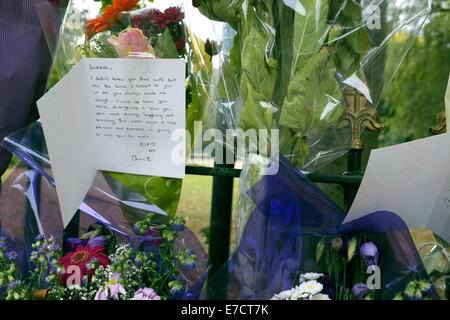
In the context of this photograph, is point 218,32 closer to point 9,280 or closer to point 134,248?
point 134,248

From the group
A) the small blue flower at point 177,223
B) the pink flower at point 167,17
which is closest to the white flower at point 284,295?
the small blue flower at point 177,223

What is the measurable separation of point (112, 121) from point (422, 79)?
274cm

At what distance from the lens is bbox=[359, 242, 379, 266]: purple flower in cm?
78

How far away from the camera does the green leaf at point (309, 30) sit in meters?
0.82

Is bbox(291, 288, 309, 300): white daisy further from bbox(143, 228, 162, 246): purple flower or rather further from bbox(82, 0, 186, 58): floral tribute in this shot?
bbox(82, 0, 186, 58): floral tribute

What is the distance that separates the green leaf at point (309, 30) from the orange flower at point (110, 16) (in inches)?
14.6

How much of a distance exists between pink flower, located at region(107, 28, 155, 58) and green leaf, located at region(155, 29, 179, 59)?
2 centimetres

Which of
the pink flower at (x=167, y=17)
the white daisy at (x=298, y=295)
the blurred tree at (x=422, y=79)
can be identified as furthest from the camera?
the blurred tree at (x=422, y=79)

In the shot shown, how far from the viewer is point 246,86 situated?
0.87 metres

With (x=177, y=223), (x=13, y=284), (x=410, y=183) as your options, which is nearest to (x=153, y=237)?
(x=177, y=223)

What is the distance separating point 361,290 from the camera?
30.0 inches

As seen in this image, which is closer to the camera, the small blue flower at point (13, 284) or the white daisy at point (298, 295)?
the white daisy at point (298, 295)

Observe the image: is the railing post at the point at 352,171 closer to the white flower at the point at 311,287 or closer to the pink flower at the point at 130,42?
the white flower at the point at 311,287

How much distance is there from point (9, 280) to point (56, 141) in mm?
277
